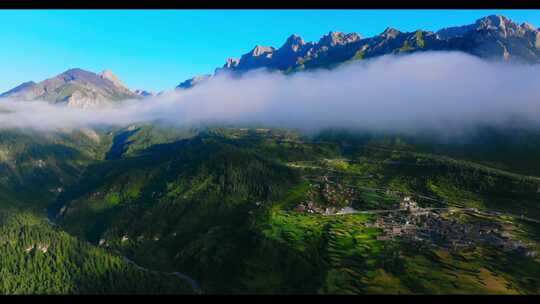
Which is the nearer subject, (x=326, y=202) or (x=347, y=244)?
(x=347, y=244)

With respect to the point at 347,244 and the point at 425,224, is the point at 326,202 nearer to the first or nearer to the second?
the point at 425,224

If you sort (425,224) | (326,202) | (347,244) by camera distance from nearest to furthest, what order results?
(347,244), (425,224), (326,202)

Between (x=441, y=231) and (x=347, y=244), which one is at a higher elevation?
(x=441, y=231)

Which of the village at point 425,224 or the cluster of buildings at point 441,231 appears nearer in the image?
the cluster of buildings at point 441,231

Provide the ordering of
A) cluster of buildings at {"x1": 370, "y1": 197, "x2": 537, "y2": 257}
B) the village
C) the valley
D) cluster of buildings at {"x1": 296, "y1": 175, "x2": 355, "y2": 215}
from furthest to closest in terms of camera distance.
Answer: cluster of buildings at {"x1": 296, "y1": 175, "x2": 355, "y2": 215}, the village, cluster of buildings at {"x1": 370, "y1": 197, "x2": 537, "y2": 257}, the valley

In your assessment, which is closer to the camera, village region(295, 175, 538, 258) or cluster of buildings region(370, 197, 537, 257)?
cluster of buildings region(370, 197, 537, 257)

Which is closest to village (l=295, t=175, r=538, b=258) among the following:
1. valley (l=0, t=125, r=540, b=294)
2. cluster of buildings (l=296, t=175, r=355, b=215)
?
cluster of buildings (l=296, t=175, r=355, b=215)

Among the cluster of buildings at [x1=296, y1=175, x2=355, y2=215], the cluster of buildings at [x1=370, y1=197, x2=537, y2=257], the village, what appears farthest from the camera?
the cluster of buildings at [x1=296, y1=175, x2=355, y2=215]

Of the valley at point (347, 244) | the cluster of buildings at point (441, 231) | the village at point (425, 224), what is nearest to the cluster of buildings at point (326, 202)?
the village at point (425, 224)

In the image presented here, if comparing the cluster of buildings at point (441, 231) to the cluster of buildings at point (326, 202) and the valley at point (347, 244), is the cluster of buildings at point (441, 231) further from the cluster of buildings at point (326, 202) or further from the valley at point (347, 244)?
the cluster of buildings at point (326, 202)

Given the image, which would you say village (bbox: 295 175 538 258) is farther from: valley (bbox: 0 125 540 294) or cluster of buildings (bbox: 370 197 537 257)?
valley (bbox: 0 125 540 294)

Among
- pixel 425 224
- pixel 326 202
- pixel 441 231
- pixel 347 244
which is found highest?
pixel 326 202

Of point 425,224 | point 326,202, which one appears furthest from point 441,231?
point 326,202

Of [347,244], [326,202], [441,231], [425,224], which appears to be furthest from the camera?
[326,202]
